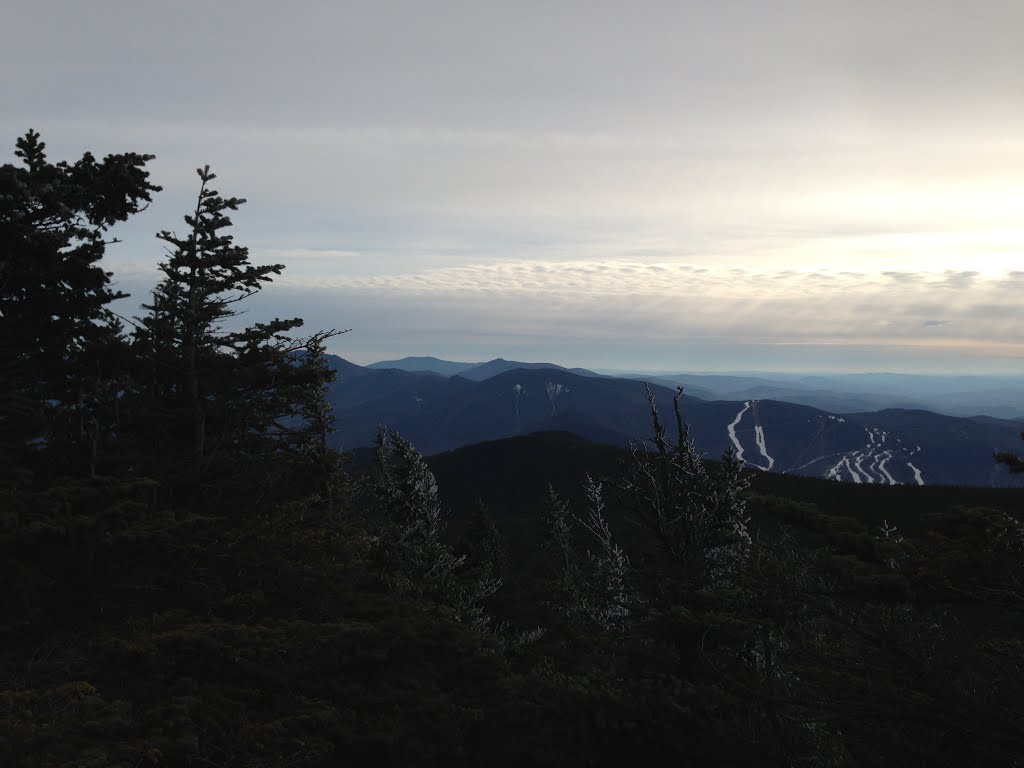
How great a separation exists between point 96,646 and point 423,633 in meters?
6.13

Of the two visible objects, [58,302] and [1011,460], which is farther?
[58,302]

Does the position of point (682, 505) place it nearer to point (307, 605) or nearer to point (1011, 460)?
point (1011, 460)

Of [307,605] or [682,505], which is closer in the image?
[682,505]

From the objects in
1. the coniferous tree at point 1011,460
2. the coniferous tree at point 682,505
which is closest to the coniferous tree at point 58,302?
the coniferous tree at point 682,505

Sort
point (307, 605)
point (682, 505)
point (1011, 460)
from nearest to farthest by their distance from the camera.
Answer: point (1011, 460) → point (682, 505) → point (307, 605)

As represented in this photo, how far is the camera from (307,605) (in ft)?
38.2

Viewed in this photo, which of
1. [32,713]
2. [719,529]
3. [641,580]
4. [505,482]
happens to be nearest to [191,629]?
[32,713]

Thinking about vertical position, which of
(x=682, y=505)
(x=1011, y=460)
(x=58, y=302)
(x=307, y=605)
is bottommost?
(x=307, y=605)

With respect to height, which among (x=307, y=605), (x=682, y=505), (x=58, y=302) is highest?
(x=58, y=302)

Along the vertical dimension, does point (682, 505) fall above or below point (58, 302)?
below

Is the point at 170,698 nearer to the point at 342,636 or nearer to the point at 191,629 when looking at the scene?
the point at 191,629

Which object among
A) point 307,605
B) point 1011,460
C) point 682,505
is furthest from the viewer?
point 307,605

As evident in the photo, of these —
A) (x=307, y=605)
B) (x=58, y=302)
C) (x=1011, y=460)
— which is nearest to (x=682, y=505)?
(x=1011, y=460)

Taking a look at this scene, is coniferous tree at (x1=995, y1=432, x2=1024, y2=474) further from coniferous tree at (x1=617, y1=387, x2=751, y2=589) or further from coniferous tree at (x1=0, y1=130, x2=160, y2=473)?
coniferous tree at (x1=0, y1=130, x2=160, y2=473)
